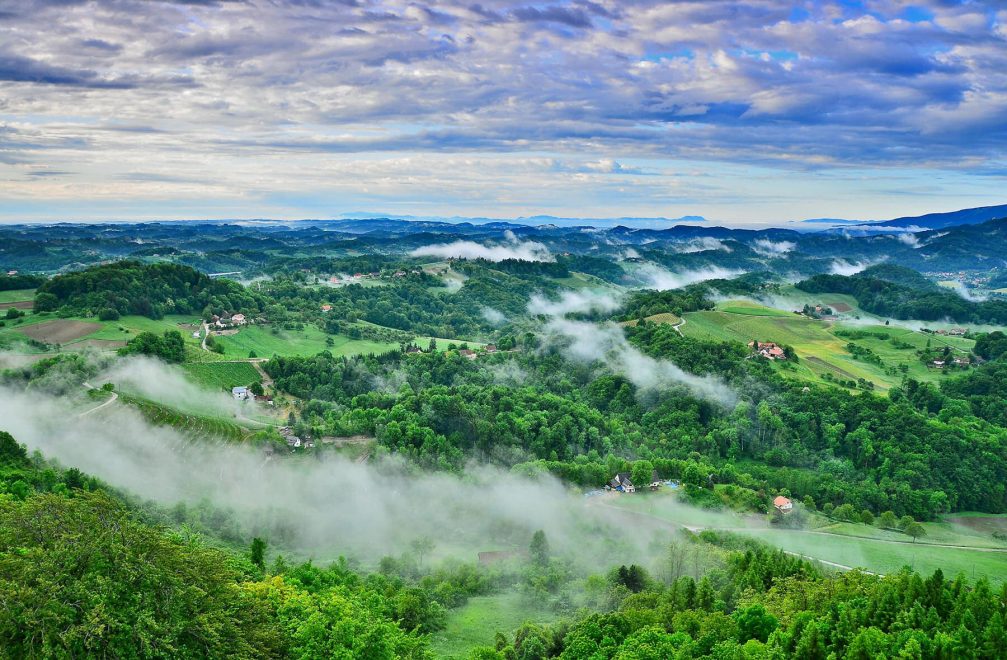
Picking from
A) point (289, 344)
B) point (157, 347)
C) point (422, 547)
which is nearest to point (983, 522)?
point (422, 547)

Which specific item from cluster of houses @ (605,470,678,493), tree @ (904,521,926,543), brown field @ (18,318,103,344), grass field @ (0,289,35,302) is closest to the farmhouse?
cluster of houses @ (605,470,678,493)

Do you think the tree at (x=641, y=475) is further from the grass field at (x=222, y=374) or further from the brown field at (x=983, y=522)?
the grass field at (x=222, y=374)

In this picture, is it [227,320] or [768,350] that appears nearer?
[768,350]

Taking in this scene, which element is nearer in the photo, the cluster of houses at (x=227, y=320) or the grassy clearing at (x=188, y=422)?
the grassy clearing at (x=188, y=422)

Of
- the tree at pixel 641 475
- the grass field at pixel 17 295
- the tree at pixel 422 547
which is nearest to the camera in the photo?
the tree at pixel 422 547

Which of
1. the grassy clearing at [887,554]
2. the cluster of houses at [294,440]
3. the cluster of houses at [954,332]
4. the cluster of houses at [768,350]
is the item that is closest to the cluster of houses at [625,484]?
the grassy clearing at [887,554]

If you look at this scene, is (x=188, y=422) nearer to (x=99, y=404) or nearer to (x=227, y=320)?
(x=99, y=404)

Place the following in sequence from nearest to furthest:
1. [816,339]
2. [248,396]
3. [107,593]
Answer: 1. [107,593]
2. [248,396]
3. [816,339]

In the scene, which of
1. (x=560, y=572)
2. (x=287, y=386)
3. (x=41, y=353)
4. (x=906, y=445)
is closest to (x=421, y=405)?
(x=287, y=386)
